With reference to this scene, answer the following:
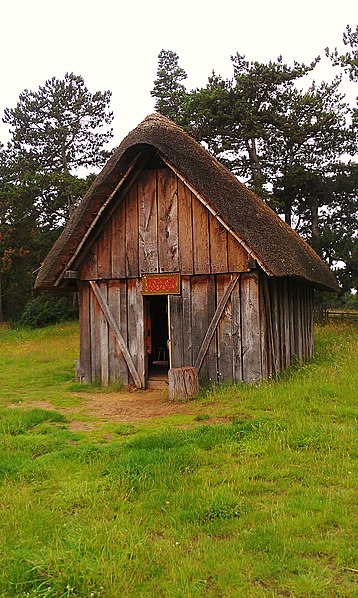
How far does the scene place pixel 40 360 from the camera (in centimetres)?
1580

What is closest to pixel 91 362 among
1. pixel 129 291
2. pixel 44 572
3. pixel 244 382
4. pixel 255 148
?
pixel 129 291

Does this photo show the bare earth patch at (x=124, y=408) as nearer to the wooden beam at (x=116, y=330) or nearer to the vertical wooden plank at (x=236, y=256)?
the wooden beam at (x=116, y=330)

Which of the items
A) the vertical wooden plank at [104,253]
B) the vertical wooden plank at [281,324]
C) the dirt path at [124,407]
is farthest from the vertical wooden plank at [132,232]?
the vertical wooden plank at [281,324]

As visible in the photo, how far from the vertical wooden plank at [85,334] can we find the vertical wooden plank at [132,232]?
1.25 m

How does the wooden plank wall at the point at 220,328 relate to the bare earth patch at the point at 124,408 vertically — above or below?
above

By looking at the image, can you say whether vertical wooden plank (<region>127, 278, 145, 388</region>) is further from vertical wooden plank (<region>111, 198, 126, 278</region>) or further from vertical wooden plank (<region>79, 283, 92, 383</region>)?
vertical wooden plank (<region>79, 283, 92, 383</region>)

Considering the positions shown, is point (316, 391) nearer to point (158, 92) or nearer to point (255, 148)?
point (255, 148)

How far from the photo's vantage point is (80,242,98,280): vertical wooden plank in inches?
443

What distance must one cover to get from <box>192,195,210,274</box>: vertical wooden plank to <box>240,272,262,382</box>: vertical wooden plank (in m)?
0.81

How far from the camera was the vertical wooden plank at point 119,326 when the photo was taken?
11039 mm

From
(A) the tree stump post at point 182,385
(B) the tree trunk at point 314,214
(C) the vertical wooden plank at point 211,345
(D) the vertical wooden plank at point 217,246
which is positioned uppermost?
(B) the tree trunk at point 314,214

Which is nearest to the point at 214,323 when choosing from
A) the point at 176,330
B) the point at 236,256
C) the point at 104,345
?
the point at 176,330

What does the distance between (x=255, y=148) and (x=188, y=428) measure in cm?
2140

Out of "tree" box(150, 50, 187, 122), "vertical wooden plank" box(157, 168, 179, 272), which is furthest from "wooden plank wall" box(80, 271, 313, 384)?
"tree" box(150, 50, 187, 122)
